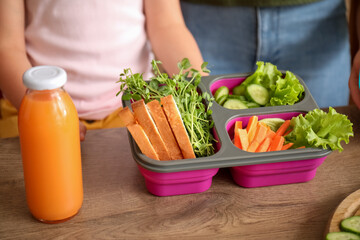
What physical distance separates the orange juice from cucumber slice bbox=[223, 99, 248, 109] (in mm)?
522

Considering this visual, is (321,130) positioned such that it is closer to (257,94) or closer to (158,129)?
(257,94)

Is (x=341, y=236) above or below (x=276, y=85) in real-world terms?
below

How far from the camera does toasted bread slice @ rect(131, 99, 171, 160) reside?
1112 millimetres

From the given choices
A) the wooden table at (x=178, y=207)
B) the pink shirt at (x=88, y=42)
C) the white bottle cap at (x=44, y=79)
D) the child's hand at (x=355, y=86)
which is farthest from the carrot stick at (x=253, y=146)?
the pink shirt at (x=88, y=42)

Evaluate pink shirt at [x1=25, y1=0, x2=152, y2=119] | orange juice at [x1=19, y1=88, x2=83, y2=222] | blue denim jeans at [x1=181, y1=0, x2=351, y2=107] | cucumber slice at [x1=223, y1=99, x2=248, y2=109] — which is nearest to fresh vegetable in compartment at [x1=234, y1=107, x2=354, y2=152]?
cucumber slice at [x1=223, y1=99, x2=248, y2=109]

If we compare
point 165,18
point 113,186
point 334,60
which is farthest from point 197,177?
point 334,60

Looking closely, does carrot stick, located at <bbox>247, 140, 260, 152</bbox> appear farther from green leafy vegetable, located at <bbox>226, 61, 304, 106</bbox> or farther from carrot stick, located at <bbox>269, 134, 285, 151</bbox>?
green leafy vegetable, located at <bbox>226, 61, 304, 106</bbox>

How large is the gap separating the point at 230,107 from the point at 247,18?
0.82 metres

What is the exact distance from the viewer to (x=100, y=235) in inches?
41.8

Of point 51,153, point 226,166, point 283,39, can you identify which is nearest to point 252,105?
point 226,166

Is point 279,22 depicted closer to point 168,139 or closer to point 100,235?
point 168,139

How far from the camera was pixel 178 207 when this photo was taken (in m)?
1.15

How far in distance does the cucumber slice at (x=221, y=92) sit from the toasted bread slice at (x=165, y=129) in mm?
305

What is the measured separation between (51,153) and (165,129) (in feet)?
0.97
